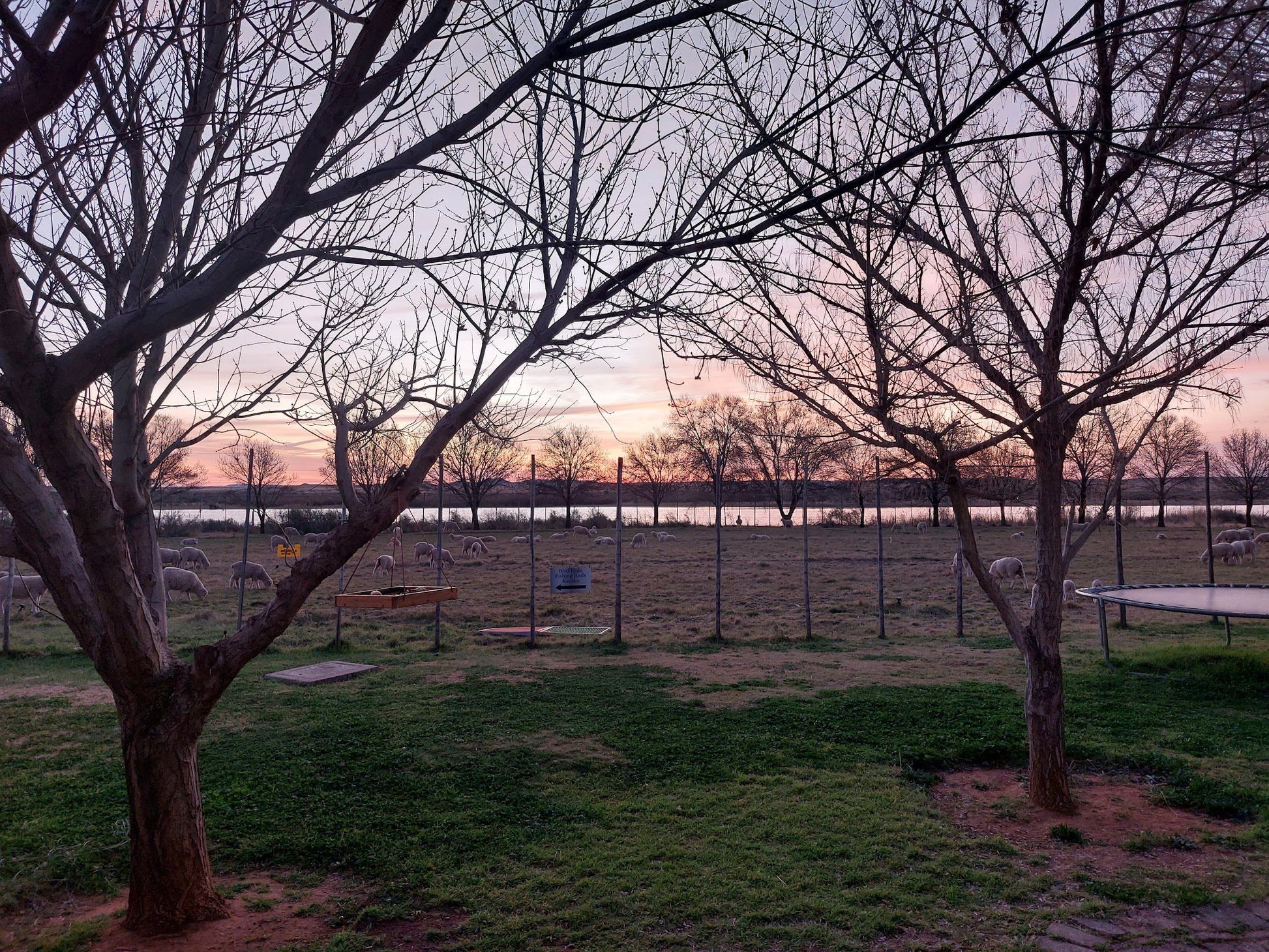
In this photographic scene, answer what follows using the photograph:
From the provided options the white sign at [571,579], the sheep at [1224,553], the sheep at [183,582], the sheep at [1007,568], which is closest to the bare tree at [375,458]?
the white sign at [571,579]

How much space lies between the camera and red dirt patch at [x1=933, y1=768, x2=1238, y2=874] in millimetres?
4578

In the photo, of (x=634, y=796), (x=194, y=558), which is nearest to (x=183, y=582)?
(x=194, y=558)

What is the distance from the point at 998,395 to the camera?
5.04 m

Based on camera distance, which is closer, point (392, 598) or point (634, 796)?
point (634, 796)

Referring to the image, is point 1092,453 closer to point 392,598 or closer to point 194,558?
point 392,598

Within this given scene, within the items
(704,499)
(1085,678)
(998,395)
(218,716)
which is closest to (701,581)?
(1085,678)

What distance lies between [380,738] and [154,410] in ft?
11.0

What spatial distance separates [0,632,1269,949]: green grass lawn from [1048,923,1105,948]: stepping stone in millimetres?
103

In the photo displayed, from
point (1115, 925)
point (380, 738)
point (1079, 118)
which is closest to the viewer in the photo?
point (1115, 925)

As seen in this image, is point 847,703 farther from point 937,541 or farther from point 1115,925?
point 937,541

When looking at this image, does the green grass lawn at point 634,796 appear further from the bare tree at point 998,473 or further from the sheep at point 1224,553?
the sheep at point 1224,553

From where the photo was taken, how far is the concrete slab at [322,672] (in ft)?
30.7

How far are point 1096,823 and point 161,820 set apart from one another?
5121 mm

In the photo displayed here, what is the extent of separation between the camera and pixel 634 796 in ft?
18.2
